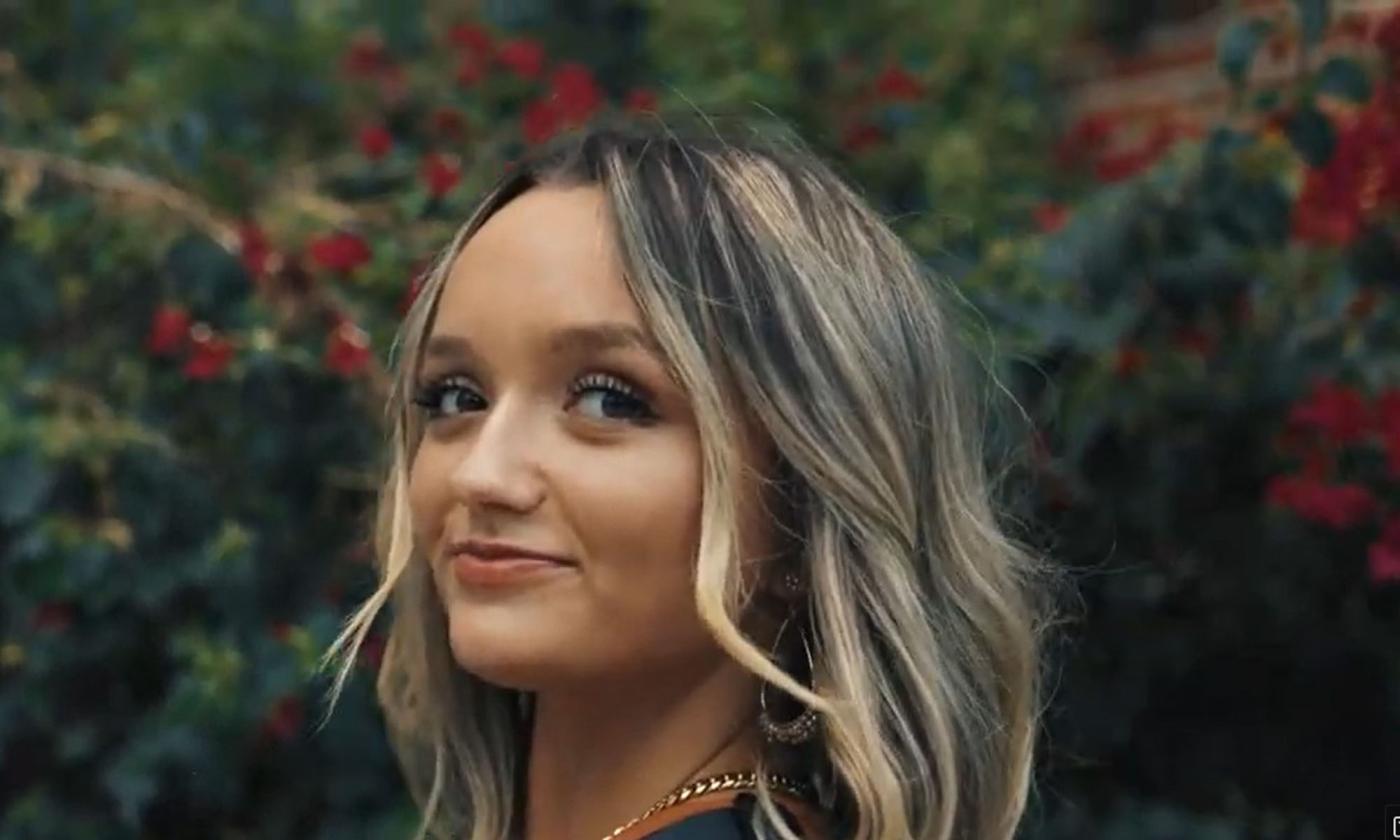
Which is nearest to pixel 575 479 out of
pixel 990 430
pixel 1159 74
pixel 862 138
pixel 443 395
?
pixel 443 395

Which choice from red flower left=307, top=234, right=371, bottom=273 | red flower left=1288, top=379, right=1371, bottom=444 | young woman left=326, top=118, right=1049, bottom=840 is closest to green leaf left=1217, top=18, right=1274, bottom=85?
red flower left=1288, top=379, right=1371, bottom=444

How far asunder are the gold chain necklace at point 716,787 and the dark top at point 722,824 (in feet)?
0.04

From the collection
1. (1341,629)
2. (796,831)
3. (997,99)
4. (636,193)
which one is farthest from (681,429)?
(997,99)

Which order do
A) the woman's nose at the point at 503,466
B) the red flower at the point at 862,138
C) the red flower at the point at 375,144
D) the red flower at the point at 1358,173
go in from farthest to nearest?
the red flower at the point at 862,138 < the red flower at the point at 375,144 < the red flower at the point at 1358,173 < the woman's nose at the point at 503,466

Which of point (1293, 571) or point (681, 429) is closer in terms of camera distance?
point (681, 429)

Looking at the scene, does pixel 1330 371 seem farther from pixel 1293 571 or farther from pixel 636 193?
pixel 636 193

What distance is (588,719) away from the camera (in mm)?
1782

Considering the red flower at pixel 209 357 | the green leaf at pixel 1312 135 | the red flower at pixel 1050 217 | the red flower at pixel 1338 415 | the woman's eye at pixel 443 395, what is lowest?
the red flower at pixel 1338 415

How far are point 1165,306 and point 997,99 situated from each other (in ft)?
3.70

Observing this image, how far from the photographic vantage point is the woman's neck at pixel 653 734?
1.75 meters

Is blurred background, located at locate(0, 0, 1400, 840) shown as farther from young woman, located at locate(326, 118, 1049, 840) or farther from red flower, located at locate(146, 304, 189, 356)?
A: young woman, located at locate(326, 118, 1049, 840)

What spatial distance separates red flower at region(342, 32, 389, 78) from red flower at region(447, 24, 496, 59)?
0.69 feet

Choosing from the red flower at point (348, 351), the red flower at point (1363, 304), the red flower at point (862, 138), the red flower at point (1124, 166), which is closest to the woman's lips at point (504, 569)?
the red flower at point (348, 351)

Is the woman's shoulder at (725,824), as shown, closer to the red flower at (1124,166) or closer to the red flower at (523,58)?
the red flower at (1124,166)
